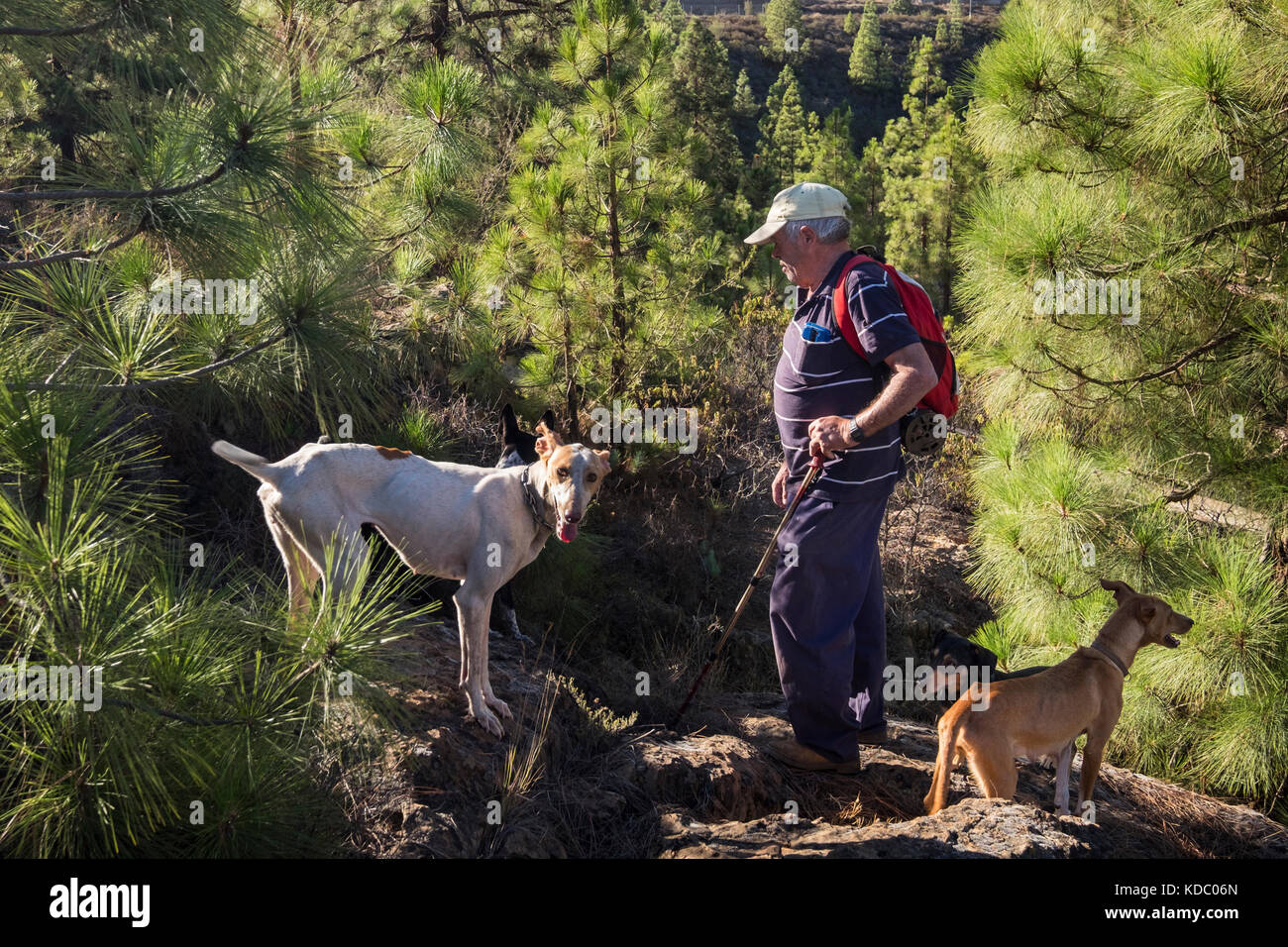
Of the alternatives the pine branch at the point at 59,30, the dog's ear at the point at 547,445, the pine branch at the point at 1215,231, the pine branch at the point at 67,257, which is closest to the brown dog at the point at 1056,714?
the dog's ear at the point at 547,445

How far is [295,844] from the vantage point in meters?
2.79

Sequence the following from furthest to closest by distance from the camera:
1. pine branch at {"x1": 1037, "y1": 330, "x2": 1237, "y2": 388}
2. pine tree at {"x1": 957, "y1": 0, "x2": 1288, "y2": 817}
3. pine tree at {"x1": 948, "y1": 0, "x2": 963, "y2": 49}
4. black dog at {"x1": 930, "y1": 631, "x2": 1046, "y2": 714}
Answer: pine tree at {"x1": 948, "y1": 0, "x2": 963, "y2": 49} → pine branch at {"x1": 1037, "y1": 330, "x2": 1237, "y2": 388} → pine tree at {"x1": 957, "y1": 0, "x2": 1288, "y2": 817} → black dog at {"x1": 930, "y1": 631, "x2": 1046, "y2": 714}

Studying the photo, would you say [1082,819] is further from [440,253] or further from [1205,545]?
[440,253]

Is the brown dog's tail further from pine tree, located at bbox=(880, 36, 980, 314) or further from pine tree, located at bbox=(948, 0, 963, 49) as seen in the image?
pine tree, located at bbox=(948, 0, 963, 49)

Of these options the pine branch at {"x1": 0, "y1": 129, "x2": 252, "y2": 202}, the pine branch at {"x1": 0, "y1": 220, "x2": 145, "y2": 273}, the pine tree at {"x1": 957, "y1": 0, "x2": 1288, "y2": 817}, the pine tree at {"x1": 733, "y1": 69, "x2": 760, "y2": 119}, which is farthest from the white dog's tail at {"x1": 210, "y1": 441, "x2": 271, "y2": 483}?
the pine tree at {"x1": 733, "y1": 69, "x2": 760, "y2": 119}

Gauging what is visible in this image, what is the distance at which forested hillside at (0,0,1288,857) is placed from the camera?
101 inches

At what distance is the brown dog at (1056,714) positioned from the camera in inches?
144

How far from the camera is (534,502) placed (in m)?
3.72

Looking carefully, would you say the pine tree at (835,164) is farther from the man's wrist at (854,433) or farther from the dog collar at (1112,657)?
the man's wrist at (854,433)

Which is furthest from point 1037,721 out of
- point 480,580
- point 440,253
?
point 440,253

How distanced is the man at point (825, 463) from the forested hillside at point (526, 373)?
3.07ft

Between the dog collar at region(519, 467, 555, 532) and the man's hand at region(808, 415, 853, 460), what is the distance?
40.5 inches

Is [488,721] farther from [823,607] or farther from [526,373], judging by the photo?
[526,373]

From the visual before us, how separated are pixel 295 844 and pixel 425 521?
4.18ft
